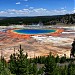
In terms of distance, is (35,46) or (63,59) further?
(35,46)

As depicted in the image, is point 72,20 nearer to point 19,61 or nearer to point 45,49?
point 45,49

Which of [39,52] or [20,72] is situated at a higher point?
[20,72]

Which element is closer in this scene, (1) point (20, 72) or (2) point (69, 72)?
(1) point (20, 72)

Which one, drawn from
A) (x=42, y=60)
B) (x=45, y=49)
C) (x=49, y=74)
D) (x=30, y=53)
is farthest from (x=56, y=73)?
(x=45, y=49)

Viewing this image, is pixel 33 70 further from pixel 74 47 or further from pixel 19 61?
pixel 74 47

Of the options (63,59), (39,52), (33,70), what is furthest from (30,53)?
(33,70)

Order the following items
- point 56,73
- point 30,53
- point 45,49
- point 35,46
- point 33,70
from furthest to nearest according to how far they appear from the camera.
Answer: point 35,46, point 45,49, point 30,53, point 33,70, point 56,73

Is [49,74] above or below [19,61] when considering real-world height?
below

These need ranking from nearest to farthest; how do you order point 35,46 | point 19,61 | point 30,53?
point 19,61
point 30,53
point 35,46

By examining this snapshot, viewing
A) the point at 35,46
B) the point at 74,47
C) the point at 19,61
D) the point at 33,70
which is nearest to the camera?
the point at 19,61
